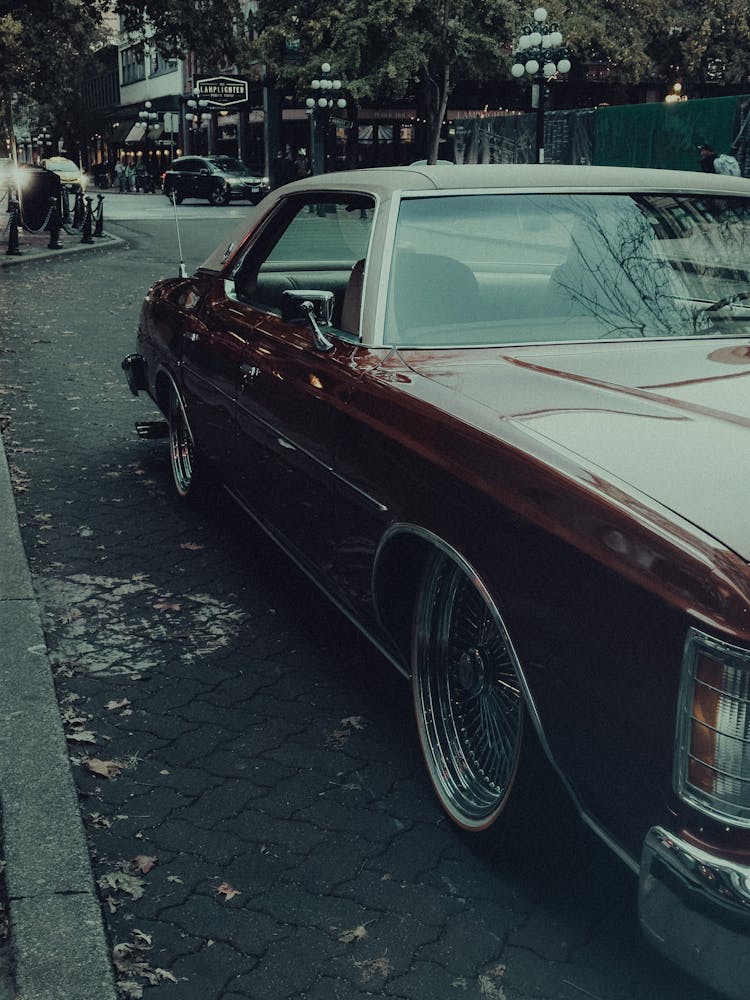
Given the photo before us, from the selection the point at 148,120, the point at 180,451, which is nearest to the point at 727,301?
the point at 180,451

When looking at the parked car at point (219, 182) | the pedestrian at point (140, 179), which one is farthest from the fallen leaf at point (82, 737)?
the pedestrian at point (140, 179)

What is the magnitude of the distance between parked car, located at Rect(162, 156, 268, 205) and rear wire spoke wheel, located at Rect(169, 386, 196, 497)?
127ft

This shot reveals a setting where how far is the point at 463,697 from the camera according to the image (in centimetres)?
304

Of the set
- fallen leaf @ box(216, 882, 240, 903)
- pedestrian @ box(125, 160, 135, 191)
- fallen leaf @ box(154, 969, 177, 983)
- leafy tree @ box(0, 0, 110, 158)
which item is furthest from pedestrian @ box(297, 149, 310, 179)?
fallen leaf @ box(154, 969, 177, 983)

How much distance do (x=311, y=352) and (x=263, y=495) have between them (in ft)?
2.43

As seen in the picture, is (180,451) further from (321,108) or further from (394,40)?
(321,108)

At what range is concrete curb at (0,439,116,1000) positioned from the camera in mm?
2529

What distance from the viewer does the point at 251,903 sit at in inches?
111

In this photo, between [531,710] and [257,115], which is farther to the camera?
[257,115]

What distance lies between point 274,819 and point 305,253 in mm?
2789

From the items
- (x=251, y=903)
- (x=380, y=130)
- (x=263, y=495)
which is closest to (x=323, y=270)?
(x=263, y=495)

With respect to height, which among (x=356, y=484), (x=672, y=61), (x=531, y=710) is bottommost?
(x=531, y=710)

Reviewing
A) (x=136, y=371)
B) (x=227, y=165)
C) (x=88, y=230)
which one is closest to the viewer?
(x=136, y=371)

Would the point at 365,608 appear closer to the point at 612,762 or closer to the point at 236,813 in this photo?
the point at 236,813
